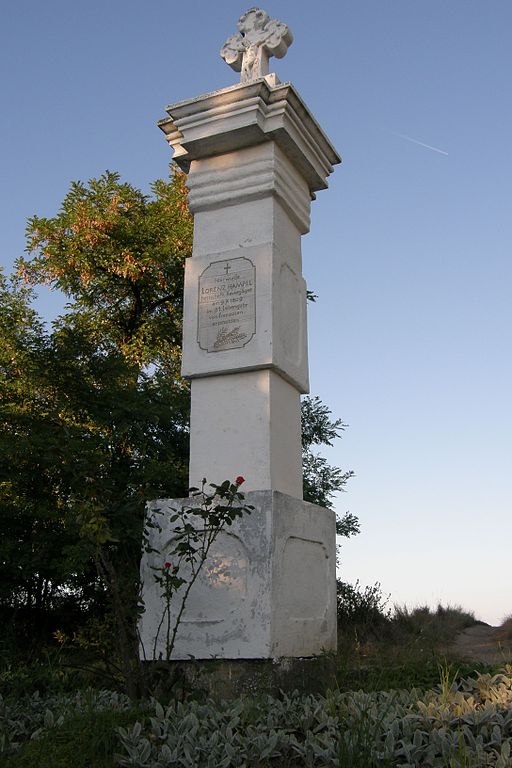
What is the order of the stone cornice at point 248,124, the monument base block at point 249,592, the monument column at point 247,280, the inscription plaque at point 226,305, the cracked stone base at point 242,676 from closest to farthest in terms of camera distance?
1. the cracked stone base at point 242,676
2. the monument base block at point 249,592
3. the monument column at point 247,280
4. the inscription plaque at point 226,305
5. the stone cornice at point 248,124

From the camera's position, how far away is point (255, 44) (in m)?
6.19

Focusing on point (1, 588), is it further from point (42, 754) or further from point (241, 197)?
Result: point (42, 754)

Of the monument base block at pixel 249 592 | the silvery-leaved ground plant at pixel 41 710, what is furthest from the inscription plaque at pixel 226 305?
the silvery-leaved ground plant at pixel 41 710

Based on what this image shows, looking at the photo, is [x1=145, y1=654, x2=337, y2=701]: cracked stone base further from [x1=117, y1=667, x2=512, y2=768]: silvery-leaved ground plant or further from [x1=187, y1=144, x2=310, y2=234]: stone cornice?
[x1=187, y1=144, x2=310, y2=234]: stone cornice

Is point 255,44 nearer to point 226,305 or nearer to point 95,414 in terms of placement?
point 226,305

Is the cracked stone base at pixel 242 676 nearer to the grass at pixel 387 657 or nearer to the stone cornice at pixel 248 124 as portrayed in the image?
the grass at pixel 387 657

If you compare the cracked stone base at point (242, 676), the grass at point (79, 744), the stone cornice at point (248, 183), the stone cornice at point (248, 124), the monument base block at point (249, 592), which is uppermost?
the stone cornice at point (248, 124)

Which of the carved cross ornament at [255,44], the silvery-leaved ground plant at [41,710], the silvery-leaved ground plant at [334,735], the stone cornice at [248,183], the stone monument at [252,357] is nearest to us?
the silvery-leaved ground plant at [334,735]

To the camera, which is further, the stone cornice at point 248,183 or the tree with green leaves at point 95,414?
the tree with green leaves at point 95,414

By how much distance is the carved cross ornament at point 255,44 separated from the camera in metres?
6.12

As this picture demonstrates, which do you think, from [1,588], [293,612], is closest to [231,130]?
[293,612]

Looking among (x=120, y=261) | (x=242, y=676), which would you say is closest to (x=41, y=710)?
(x=242, y=676)

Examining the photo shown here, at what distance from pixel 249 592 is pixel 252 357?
5.06ft

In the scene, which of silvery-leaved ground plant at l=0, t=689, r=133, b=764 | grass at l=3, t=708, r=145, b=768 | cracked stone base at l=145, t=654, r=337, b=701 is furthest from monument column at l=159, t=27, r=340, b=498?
grass at l=3, t=708, r=145, b=768
